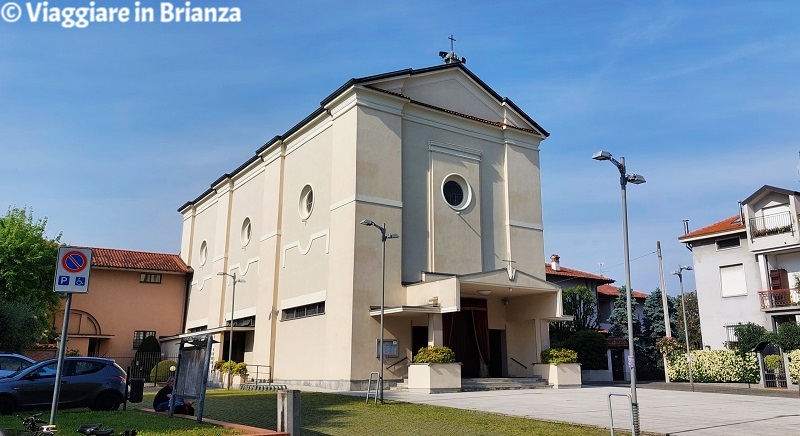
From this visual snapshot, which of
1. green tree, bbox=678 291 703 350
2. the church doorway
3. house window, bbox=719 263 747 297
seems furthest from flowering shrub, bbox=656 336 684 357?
the church doorway

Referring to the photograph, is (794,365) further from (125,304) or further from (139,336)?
(125,304)

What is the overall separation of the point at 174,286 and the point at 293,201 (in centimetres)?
1881

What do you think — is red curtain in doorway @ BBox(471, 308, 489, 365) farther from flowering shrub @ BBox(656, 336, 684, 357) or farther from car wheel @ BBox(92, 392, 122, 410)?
car wheel @ BBox(92, 392, 122, 410)

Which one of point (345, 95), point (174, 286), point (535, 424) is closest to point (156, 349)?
point (174, 286)

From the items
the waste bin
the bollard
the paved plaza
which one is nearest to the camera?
the bollard

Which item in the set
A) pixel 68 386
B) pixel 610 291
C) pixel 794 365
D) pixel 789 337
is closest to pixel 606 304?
pixel 610 291

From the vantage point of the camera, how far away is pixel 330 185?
2855 cm

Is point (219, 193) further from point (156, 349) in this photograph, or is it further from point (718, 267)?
point (718, 267)

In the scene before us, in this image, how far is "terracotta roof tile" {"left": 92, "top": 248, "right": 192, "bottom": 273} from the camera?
141 feet

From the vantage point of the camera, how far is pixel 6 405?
46.6ft

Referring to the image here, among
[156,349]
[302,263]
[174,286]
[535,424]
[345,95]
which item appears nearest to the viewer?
[535,424]

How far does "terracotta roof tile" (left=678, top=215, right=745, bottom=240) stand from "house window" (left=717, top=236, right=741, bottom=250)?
0.64m

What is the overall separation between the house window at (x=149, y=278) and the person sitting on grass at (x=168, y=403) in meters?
32.1

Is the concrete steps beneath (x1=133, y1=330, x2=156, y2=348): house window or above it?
beneath
